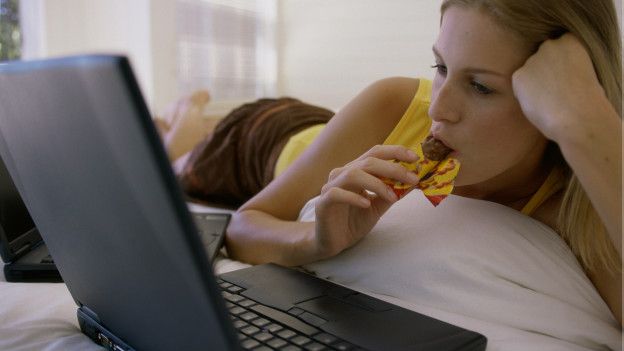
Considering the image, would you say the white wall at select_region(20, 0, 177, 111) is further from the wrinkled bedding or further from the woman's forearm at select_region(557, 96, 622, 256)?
the woman's forearm at select_region(557, 96, 622, 256)

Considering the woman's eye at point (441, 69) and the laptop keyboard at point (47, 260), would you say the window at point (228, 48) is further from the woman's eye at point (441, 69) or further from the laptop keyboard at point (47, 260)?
the woman's eye at point (441, 69)

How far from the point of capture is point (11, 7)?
2.82 m

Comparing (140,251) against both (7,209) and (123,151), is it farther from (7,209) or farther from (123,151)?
(7,209)

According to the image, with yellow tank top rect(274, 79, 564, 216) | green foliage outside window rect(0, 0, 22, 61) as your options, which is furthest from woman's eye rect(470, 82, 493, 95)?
green foliage outside window rect(0, 0, 22, 61)

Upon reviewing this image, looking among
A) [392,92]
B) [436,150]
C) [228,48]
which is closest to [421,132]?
[392,92]

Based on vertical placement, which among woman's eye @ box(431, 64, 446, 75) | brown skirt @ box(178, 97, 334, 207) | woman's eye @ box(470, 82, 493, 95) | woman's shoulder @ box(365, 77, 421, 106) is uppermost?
woman's eye @ box(431, 64, 446, 75)

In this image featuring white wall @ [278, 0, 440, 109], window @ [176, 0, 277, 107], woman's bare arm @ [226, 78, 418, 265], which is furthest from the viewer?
window @ [176, 0, 277, 107]

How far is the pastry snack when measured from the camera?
793mm

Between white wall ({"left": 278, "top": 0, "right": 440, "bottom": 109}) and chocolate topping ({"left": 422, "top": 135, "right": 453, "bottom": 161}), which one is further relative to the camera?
white wall ({"left": 278, "top": 0, "right": 440, "bottom": 109})

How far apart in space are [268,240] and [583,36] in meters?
0.60

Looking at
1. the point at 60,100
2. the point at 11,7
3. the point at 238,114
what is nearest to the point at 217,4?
the point at 11,7

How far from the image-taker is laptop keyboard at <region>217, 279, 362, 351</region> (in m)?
0.60

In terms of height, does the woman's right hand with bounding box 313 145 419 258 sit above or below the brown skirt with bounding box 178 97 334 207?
above

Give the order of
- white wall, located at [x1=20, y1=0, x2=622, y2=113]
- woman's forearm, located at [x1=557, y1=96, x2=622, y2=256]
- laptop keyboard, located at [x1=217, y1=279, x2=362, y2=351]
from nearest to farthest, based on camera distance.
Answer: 1. laptop keyboard, located at [x1=217, y1=279, x2=362, y2=351]
2. woman's forearm, located at [x1=557, y1=96, x2=622, y2=256]
3. white wall, located at [x1=20, y1=0, x2=622, y2=113]
